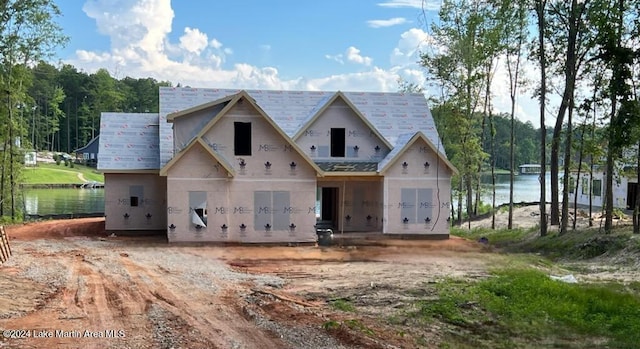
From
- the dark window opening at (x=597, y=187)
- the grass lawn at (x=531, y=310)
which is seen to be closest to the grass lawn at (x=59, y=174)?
the dark window opening at (x=597, y=187)

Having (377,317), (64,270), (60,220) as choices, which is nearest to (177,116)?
(64,270)

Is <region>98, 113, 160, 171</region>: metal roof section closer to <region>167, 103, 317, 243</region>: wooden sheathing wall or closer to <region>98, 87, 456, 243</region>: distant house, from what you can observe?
<region>98, 87, 456, 243</region>: distant house

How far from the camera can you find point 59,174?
216 feet

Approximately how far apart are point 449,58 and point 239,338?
82.4ft

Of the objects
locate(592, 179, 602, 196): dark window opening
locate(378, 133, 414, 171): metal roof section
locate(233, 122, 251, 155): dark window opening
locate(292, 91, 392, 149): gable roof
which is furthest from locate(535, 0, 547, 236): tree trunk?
locate(592, 179, 602, 196): dark window opening

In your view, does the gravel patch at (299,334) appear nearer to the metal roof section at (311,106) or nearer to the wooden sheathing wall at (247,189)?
the wooden sheathing wall at (247,189)

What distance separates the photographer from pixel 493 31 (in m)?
26.0

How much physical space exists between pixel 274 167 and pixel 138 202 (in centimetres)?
618

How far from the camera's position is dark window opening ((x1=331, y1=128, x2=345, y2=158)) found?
2370cm

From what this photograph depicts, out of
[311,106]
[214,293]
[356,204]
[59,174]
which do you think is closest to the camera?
[214,293]

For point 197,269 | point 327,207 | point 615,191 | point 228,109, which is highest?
point 228,109

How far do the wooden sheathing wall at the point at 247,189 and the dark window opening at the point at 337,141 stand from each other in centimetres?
318

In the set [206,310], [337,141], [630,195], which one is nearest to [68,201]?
[337,141]

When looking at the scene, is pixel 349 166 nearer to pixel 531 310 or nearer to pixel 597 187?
pixel 531 310
